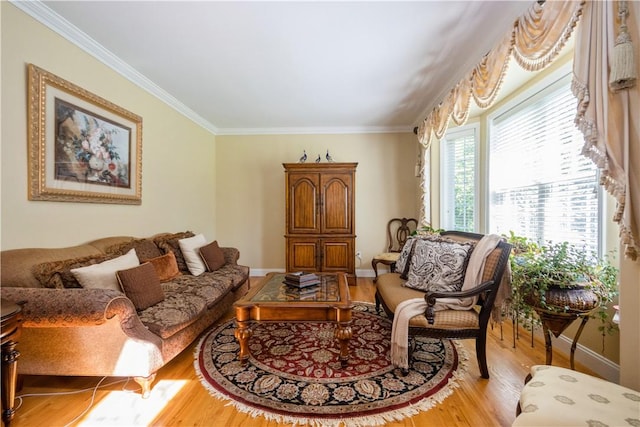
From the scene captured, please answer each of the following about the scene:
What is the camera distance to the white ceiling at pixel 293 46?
73.2 inches

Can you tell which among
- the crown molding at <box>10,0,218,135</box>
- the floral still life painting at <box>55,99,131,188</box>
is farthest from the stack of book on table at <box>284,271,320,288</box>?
the crown molding at <box>10,0,218,135</box>

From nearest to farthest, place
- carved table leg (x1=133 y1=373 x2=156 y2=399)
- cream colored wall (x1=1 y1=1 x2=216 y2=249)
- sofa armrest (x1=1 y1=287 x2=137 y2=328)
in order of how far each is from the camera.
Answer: sofa armrest (x1=1 y1=287 x2=137 y2=328) < carved table leg (x1=133 y1=373 x2=156 y2=399) < cream colored wall (x1=1 y1=1 x2=216 y2=249)

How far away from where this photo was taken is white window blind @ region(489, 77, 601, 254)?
1.96 metres

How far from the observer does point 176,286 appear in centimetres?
239

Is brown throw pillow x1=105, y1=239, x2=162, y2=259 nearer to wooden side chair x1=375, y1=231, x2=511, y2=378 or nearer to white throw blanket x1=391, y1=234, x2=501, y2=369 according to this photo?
white throw blanket x1=391, y1=234, x2=501, y2=369

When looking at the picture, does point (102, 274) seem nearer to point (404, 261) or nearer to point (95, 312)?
point (95, 312)

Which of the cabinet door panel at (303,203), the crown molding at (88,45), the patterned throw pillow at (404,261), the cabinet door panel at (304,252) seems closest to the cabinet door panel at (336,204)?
the cabinet door panel at (303,203)

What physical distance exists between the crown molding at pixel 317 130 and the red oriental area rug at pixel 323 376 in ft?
10.8

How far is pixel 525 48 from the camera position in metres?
1.66

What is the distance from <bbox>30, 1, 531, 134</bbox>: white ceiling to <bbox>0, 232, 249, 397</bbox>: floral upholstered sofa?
1846 millimetres

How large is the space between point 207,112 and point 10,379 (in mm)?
3504

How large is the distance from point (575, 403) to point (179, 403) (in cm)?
198

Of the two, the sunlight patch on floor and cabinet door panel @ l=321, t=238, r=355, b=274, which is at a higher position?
cabinet door panel @ l=321, t=238, r=355, b=274

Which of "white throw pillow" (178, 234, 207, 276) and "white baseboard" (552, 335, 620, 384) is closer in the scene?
"white baseboard" (552, 335, 620, 384)
